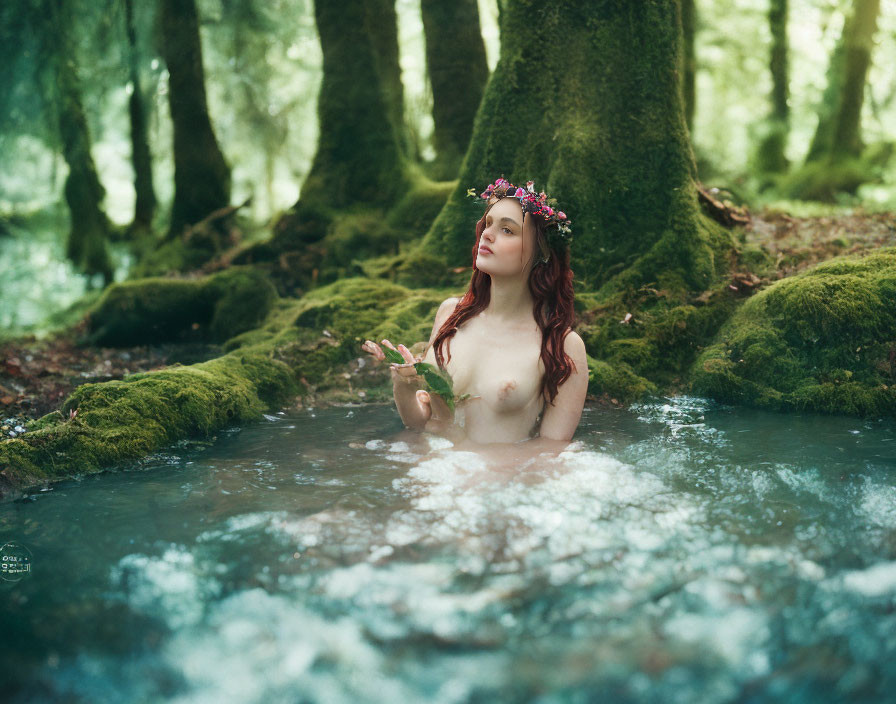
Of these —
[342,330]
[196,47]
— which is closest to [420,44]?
[196,47]

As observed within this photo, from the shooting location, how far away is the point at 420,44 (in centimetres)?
2277

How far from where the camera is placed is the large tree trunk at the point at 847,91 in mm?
15711

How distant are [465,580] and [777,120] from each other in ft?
63.6

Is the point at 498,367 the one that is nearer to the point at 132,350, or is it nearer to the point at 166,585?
the point at 166,585

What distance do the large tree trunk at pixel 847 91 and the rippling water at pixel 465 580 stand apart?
14069 millimetres

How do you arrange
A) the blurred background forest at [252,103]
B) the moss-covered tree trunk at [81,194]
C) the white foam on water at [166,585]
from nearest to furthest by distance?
the white foam on water at [166,585], the blurred background forest at [252,103], the moss-covered tree trunk at [81,194]

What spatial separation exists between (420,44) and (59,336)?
16099mm

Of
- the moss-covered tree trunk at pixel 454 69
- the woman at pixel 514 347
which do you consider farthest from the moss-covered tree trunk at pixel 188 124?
the woman at pixel 514 347

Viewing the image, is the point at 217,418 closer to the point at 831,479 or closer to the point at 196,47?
the point at 831,479

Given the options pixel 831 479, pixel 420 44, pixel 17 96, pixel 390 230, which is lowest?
pixel 831 479

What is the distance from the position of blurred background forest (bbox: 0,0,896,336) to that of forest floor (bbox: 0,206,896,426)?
1.19 metres

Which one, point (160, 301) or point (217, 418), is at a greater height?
point (160, 301)

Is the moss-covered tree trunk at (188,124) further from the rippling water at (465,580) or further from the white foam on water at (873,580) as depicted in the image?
the white foam on water at (873,580)

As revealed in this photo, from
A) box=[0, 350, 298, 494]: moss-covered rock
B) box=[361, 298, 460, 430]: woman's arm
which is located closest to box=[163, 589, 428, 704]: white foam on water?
box=[361, 298, 460, 430]: woman's arm
